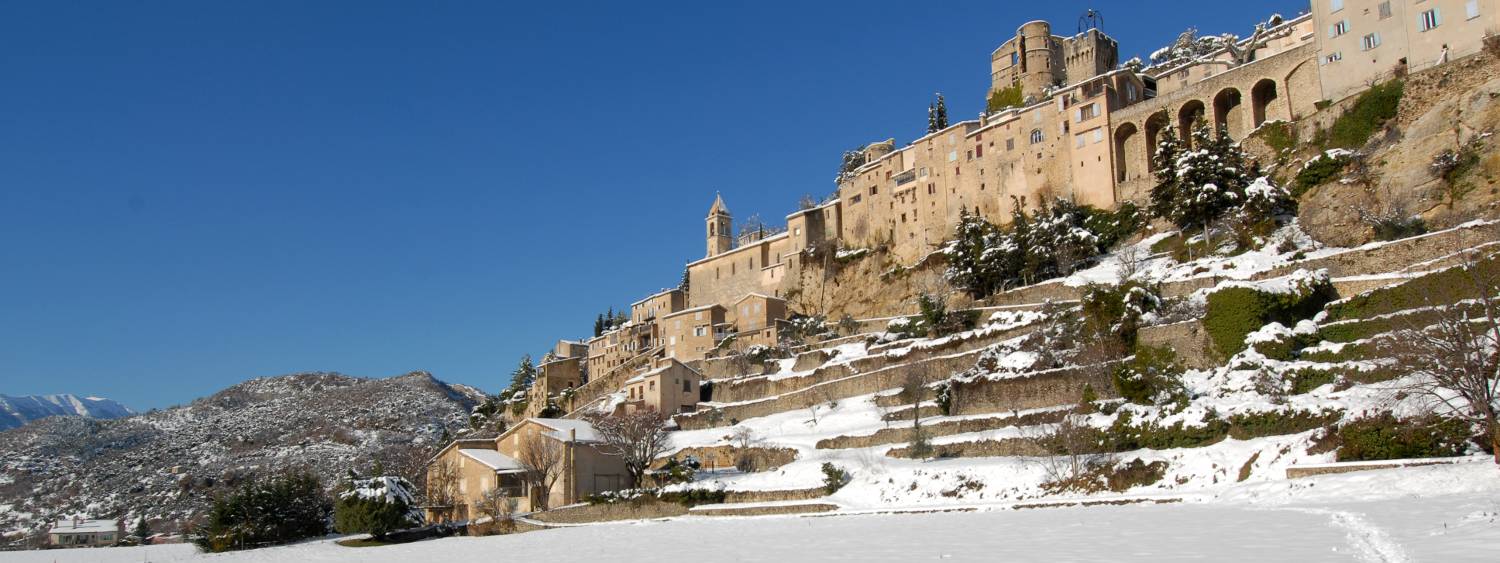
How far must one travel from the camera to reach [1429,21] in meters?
47.8

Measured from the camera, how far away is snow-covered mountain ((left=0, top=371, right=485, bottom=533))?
3556 inches

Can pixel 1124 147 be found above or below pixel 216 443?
above

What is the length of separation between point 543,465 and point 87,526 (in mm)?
46459

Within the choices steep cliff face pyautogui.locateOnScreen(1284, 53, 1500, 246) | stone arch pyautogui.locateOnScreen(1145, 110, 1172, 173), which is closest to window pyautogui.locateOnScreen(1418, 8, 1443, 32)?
steep cliff face pyautogui.locateOnScreen(1284, 53, 1500, 246)

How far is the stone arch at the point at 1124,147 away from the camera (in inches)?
2430

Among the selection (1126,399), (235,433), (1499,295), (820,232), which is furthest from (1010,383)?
(235,433)

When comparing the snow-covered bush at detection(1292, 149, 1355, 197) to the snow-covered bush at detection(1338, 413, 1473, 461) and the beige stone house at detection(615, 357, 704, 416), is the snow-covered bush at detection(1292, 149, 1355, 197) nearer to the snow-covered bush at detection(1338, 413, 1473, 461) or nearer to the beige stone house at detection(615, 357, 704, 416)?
the snow-covered bush at detection(1338, 413, 1473, 461)

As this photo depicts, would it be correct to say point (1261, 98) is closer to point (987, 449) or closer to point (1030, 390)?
point (1030, 390)

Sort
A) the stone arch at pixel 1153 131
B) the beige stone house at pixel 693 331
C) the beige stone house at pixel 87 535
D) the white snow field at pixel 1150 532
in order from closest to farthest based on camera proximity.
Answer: the white snow field at pixel 1150 532 < the stone arch at pixel 1153 131 < the beige stone house at pixel 87 535 < the beige stone house at pixel 693 331

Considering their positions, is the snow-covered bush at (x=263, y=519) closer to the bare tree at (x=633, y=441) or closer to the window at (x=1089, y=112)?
the bare tree at (x=633, y=441)

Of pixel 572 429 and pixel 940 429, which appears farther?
pixel 572 429

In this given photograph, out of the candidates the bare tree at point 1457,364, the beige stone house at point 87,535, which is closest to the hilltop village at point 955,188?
the bare tree at point 1457,364

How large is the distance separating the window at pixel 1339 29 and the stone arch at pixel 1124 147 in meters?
11.9

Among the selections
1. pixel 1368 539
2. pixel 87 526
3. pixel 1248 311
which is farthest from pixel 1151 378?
pixel 87 526
